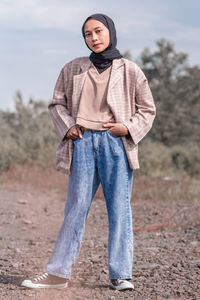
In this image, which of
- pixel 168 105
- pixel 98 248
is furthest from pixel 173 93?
pixel 98 248

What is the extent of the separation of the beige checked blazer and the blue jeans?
3.4 inches

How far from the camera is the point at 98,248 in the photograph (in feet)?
18.5

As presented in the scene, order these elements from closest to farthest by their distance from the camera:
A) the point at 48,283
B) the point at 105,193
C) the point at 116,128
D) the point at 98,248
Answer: the point at 116,128 < the point at 105,193 < the point at 48,283 < the point at 98,248

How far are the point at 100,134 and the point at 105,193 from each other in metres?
0.44

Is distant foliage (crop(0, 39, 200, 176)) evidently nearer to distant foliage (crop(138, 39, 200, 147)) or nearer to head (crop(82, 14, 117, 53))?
distant foliage (crop(138, 39, 200, 147))

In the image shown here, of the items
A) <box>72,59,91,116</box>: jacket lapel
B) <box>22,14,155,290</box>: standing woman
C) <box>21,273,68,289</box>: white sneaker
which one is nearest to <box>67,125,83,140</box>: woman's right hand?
<box>22,14,155,290</box>: standing woman

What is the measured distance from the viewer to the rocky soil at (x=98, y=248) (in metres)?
3.88

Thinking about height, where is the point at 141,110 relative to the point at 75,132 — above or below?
above

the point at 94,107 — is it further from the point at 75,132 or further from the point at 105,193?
the point at 105,193

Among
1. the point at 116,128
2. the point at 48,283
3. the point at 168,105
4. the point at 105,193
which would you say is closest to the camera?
the point at 116,128

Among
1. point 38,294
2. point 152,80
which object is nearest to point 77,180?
point 38,294

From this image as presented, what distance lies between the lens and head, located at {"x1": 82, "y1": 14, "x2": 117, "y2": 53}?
11.8ft

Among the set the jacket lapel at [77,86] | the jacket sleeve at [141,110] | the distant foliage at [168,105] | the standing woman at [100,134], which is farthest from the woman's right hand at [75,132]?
the distant foliage at [168,105]

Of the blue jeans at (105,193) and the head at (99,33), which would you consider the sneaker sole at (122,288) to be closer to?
the blue jeans at (105,193)
